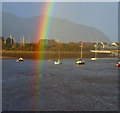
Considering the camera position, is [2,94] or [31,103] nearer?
[31,103]

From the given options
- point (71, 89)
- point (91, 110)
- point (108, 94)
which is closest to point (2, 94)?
point (71, 89)

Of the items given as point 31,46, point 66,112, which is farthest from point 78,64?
point 31,46

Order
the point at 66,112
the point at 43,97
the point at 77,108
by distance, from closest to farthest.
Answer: the point at 66,112
the point at 77,108
the point at 43,97

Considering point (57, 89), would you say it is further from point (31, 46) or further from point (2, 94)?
point (31, 46)

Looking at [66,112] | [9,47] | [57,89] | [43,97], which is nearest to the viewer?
[66,112]

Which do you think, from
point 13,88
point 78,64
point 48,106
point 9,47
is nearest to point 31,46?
point 9,47

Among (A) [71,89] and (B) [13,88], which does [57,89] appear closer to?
(A) [71,89]

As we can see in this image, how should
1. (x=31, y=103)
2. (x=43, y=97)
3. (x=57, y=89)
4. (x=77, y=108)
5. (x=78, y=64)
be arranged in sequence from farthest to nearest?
(x=78, y=64) < (x=57, y=89) < (x=43, y=97) < (x=31, y=103) < (x=77, y=108)

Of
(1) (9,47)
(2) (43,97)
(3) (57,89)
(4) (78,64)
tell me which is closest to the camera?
(2) (43,97)

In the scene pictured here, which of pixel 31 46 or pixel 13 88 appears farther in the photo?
pixel 31 46
